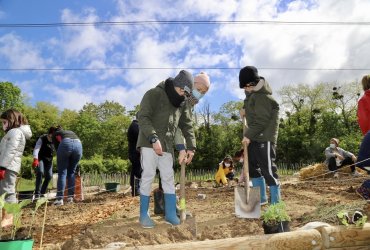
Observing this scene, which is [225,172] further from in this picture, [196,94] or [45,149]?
[196,94]

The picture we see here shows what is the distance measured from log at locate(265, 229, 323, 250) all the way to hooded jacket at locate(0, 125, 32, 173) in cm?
342

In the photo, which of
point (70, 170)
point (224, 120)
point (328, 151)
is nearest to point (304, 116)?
point (224, 120)

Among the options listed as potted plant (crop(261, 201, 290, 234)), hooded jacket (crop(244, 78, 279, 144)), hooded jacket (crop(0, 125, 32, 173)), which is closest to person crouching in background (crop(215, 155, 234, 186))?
hooded jacket (crop(244, 78, 279, 144))

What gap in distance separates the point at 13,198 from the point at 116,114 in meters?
46.8

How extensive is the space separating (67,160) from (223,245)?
5133 mm

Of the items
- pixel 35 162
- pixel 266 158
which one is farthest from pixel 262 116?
pixel 35 162

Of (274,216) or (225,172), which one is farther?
(225,172)

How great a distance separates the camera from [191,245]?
217cm

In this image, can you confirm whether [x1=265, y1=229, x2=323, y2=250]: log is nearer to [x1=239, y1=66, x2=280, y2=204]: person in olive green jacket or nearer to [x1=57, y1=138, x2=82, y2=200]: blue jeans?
[x1=239, y1=66, x2=280, y2=204]: person in olive green jacket

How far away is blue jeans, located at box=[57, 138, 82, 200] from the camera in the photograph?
6660mm

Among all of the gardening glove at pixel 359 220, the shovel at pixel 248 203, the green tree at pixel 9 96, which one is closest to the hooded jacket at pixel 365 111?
the shovel at pixel 248 203

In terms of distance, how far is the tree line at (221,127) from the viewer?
3241cm

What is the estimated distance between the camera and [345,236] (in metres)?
2.48

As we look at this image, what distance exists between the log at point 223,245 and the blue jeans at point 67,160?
4.90 meters
